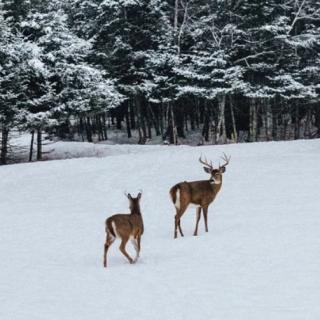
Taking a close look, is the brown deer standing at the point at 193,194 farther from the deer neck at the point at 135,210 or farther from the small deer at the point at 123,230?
the small deer at the point at 123,230

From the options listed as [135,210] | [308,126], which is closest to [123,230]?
[135,210]

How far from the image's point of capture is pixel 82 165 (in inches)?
1054

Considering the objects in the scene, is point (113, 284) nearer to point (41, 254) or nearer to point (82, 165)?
point (41, 254)

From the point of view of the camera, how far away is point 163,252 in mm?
11086

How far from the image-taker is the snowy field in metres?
7.39

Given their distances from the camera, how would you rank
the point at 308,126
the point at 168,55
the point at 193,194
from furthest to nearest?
the point at 308,126 → the point at 168,55 → the point at 193,194

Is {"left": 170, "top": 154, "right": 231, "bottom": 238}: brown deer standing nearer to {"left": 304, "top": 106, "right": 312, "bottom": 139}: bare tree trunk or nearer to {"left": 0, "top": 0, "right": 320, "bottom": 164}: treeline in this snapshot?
{"left": 0, "top": 0, "right": 320, "bottom": 164}: treeline

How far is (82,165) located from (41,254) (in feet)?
50.2

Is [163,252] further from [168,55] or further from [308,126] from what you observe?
[308,126]

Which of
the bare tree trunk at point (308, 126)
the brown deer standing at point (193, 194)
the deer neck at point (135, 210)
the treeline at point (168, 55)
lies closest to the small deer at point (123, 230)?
the deer neck at point (135, 210)

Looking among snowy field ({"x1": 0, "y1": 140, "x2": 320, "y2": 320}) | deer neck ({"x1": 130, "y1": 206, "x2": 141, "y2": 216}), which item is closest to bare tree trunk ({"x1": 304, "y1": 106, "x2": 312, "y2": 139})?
snowy field ({"x1": 0, "y1": 140, "x2": 320, "y2": 320})

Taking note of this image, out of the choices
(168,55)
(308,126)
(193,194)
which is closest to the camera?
(193,194)

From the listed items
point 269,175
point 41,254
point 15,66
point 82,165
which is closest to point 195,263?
point 41,254

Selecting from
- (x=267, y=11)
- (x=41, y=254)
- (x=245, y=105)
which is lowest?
(x=41, y=254)
